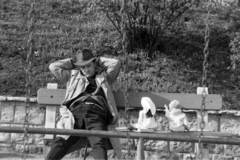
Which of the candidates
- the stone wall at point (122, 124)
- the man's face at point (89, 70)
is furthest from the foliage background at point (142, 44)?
the man's face at point (89, 70)

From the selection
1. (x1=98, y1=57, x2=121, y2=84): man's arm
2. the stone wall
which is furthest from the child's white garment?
the stone wall

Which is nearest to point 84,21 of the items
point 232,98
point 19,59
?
point 19,59

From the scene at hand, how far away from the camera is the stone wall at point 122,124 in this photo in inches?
217

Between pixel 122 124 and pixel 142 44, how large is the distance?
2549 mm

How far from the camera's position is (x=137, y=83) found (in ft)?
22.2

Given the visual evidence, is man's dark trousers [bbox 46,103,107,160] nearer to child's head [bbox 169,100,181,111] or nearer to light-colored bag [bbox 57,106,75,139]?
light-colored bag [bbox 57,106,75,139]

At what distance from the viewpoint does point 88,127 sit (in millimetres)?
4211

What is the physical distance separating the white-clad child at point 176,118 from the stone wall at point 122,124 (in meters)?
0.88

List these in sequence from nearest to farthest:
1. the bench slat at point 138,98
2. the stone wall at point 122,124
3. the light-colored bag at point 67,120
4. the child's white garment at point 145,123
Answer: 1. the light-colored bag at point 67,120
2. the child's white garment at point 145,123
3. the bench slat at point 138,98
4. the stone wall at point 122,124

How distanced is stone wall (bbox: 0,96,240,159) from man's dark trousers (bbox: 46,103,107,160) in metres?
1.22

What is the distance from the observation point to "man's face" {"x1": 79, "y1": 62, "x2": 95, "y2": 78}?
4.66 metres

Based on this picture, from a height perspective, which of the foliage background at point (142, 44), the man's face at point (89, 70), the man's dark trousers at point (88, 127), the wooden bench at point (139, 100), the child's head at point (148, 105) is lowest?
the man's dark trousers at point (88, 127)

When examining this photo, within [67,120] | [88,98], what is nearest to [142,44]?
[88,98]

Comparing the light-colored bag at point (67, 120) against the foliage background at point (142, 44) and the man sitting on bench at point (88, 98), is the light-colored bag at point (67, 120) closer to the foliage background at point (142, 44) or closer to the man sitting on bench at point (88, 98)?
the man sitting on bench at point (88, 98)
